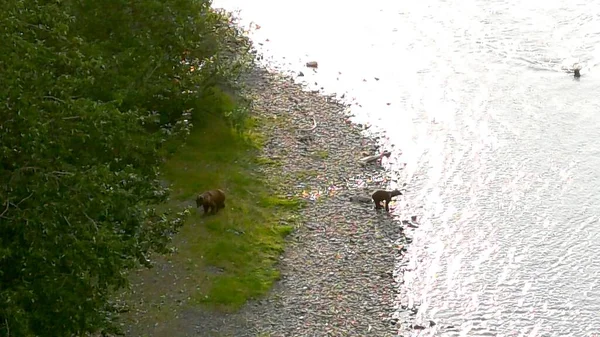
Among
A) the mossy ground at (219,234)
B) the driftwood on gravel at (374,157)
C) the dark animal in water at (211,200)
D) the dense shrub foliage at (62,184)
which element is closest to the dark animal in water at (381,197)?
the mossy ground at (219,234)

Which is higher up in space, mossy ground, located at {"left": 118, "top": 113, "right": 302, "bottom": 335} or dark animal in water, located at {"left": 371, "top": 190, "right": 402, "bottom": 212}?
dark animal in water, located at {"left": 371, "top": 190, "right": 402, "bottom": 212}

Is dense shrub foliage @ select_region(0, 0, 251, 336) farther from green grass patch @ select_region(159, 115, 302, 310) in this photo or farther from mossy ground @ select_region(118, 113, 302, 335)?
green grass patch @ select_region(159, 115, 302, 310)

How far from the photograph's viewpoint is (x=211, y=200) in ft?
75.5

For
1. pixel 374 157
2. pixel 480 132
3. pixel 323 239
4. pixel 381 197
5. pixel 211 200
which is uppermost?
pixel 480 132

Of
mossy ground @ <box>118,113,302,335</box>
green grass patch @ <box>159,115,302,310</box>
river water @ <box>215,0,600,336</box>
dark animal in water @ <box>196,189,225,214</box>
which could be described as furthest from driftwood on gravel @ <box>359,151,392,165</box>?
dark animal in water @ <box>196,189,225,214</box>

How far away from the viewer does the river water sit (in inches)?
855

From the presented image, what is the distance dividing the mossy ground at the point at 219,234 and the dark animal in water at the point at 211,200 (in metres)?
0.24

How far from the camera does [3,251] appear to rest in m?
11.5

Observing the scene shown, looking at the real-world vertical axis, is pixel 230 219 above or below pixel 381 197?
below

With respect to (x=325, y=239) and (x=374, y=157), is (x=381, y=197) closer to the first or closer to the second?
(x=325, y=239)

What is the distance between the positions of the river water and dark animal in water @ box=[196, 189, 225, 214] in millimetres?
5451

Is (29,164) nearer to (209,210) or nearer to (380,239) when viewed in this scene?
(209,210)

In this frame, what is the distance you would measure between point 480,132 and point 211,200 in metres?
12.3

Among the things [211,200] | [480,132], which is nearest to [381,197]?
[211,200]
